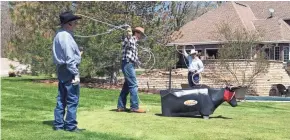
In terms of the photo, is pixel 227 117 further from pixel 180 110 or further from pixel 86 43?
pixel 86 43

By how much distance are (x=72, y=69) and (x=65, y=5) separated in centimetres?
1377

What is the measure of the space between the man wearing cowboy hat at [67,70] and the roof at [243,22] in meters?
21.6

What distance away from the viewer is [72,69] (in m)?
5.56

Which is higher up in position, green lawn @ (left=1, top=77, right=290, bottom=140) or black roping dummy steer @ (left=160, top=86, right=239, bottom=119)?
black roping dummy steer @ (left=160, top=86, right=239, bottom=119)

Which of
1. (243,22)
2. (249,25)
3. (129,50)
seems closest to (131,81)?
(129,50)

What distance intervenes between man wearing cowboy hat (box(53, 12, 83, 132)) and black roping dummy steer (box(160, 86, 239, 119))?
2060 mm

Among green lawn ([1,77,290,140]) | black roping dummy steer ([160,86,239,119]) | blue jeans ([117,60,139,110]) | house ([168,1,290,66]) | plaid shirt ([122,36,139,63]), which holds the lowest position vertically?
green lawn ([1,77,290,140])

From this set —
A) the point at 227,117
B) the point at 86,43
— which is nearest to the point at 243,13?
the point at 86,43

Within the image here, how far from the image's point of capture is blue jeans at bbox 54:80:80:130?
5.68m

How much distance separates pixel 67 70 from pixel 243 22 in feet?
80.0

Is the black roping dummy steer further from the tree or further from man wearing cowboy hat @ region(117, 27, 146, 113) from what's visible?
the tree

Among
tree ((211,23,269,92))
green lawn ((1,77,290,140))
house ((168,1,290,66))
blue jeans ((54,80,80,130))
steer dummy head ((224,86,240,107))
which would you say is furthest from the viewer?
house ((168,1,290,66))

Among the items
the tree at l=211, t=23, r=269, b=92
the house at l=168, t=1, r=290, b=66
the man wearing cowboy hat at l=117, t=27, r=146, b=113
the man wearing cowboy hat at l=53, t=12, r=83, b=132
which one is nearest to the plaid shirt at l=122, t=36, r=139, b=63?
the man wearing cowboy hat at l=117, t=27, r=146, b=113

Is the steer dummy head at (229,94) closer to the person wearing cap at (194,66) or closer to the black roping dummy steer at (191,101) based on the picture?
the black roping dummy steer at (191,101)
